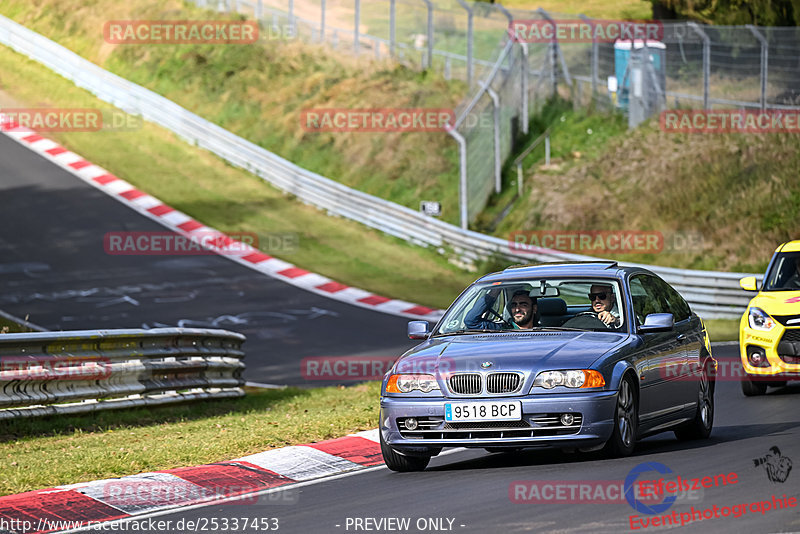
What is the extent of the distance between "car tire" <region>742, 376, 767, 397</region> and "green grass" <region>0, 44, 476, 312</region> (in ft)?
42.8

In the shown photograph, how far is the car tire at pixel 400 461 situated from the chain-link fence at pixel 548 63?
21.2m

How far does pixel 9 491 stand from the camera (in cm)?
904

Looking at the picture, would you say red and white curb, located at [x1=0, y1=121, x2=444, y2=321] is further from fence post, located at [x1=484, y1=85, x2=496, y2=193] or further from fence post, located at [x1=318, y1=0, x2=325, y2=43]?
fence post, located at [x1=318, y1=0, x2=325, y2=43]

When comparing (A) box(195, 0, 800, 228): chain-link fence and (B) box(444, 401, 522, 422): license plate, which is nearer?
(B) box(444, 401, 522, 422): license plate

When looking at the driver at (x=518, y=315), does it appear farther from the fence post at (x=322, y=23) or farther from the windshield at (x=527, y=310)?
the fence post at (x=322, y=23)

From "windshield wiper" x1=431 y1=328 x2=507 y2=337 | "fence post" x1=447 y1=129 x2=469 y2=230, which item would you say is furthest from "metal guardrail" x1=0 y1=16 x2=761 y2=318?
"windshield wiper" x1=431 y1=328 x2=507 y2=337

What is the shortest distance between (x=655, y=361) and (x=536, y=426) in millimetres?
1506

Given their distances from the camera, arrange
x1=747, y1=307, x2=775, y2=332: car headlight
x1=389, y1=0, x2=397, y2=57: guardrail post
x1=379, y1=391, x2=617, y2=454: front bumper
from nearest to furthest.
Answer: x1=379, y1=391, x2=617, y2=454: front bumper → x1=747, y1=307, x2=775, y2=332: car headlight → x1=389, y1=0, x2=397, y2=57: guardrail post

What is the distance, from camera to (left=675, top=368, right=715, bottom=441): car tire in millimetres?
10766

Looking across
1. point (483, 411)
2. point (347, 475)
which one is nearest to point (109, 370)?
point (347, 475)

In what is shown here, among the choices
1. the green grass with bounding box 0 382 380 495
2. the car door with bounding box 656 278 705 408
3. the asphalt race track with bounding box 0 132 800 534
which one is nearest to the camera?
the asphalt race track with bounding box 0 132 800 534

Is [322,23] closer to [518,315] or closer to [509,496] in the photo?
[518,315]

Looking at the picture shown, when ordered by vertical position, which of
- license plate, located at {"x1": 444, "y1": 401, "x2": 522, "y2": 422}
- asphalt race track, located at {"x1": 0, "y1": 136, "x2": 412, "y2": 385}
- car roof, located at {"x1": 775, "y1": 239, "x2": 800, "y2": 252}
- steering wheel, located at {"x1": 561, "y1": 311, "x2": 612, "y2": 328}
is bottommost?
asphalt race track, located at {"x1": 0, "y1": 136, "x2": 412, "y2": 385}

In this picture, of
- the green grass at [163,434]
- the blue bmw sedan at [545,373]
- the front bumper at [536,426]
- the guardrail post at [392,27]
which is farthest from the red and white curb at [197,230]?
the front bumper at [536,426]
